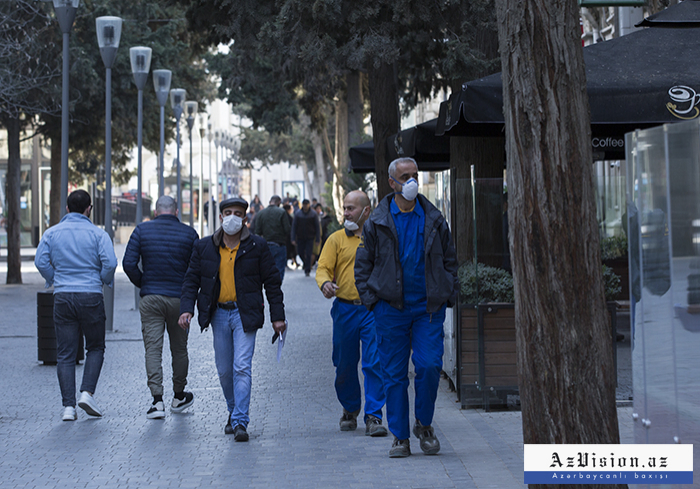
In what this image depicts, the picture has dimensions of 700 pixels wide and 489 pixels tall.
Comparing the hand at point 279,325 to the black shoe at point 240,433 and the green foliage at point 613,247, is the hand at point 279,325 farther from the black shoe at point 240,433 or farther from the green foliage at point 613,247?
the green foliage at point 613,247

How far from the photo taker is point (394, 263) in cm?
623

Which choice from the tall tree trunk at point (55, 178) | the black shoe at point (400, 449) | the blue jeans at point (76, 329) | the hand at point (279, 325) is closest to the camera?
the black shoe at point (400, 449)

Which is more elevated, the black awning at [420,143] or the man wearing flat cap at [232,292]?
the black awning at [420,143]

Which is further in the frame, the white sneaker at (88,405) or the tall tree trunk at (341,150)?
the tall tree trunk at (341,150)

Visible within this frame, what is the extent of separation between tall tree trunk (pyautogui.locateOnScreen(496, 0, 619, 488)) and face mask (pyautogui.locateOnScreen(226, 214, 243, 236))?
3.53 m

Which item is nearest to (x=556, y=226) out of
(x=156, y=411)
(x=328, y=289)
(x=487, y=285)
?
(x=328, y=289)

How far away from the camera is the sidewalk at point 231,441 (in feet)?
19.1

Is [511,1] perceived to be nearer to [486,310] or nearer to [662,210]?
[662,210]

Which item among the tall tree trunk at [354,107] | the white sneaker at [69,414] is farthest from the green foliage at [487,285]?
the tall tree trunk at [354,107]

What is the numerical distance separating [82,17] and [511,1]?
18928mm

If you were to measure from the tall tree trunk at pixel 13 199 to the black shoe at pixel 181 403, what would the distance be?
14.6 m

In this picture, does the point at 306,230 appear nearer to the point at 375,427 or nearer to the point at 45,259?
the point at 45,259

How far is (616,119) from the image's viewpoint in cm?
714

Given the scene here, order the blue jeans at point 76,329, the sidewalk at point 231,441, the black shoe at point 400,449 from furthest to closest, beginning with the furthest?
the blue jeans at point 76,329, the black shoe at point 400,449, the sidewalk at point 231,441
